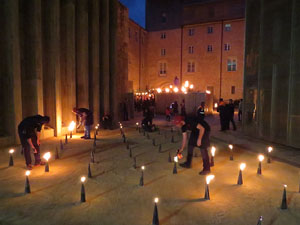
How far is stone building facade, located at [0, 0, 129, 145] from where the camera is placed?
12.0 metres

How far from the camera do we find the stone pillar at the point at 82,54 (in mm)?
16281

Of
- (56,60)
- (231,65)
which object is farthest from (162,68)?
(56,60)

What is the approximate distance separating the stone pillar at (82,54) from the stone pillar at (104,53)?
6.06 feet

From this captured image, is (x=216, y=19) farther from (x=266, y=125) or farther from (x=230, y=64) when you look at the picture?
(x=266, y=125)

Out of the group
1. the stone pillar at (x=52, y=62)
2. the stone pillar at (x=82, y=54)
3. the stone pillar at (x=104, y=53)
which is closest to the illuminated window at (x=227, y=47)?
the stone pillar at (x=104, y=53)

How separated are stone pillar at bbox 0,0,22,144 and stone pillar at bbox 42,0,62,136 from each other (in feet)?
7.15

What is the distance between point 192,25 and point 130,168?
36926 millimetres

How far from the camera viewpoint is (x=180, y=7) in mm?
43562

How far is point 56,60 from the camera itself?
563 inches

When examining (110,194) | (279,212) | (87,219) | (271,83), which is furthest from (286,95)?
(87,219)

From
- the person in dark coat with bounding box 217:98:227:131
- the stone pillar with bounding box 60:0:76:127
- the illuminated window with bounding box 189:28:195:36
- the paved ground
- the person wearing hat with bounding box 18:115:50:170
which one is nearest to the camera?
the paved ground

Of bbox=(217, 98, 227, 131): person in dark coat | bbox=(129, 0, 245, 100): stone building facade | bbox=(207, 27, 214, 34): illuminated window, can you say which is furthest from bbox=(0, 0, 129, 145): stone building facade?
bbox=(207, 27, 214, 34): illuminated window

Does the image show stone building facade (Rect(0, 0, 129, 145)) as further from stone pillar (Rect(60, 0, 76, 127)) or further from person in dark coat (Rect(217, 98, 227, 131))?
person in dark coat (Rect(217, 98, 227, 131))

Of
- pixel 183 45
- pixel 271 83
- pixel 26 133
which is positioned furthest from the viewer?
pixel 183 45
